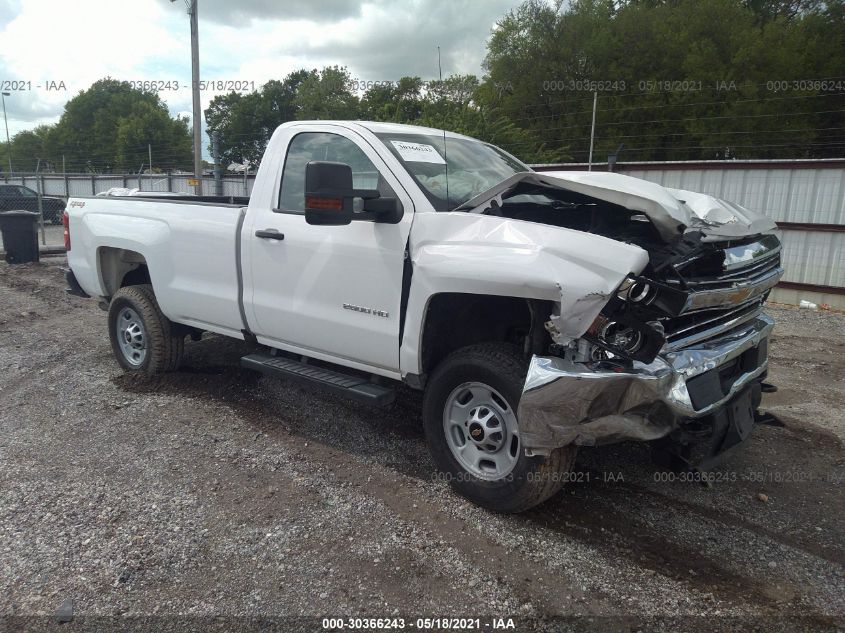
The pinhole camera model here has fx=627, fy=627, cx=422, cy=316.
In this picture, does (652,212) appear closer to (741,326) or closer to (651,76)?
(741,326)

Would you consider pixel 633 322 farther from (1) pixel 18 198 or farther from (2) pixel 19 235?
(1) pixel 18 198

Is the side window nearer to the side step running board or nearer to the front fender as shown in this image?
the front fender

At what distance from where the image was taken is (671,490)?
12.5 feet

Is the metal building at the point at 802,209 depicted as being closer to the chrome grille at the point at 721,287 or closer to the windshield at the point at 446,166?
the windshield at the point at 446,166

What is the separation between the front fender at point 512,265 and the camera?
2.82 meters

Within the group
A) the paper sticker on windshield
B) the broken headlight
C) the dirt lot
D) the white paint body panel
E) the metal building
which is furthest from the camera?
the metal building

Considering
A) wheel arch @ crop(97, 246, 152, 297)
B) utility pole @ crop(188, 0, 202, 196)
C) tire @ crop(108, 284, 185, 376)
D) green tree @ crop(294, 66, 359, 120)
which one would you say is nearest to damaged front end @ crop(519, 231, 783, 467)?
tire @ crop(108, 284, 185, 376)

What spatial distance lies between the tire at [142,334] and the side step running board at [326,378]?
1.29m

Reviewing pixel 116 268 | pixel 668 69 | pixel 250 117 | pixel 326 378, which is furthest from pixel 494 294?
pixel 250 117

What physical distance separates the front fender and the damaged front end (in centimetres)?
10

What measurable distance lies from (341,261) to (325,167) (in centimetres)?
73

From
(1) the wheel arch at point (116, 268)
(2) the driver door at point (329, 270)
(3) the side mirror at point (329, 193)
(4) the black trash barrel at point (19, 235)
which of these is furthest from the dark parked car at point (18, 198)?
(3) the side mirror at point (329, 193)

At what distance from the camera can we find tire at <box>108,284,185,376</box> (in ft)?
18.1

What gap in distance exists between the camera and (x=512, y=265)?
10.1ft
